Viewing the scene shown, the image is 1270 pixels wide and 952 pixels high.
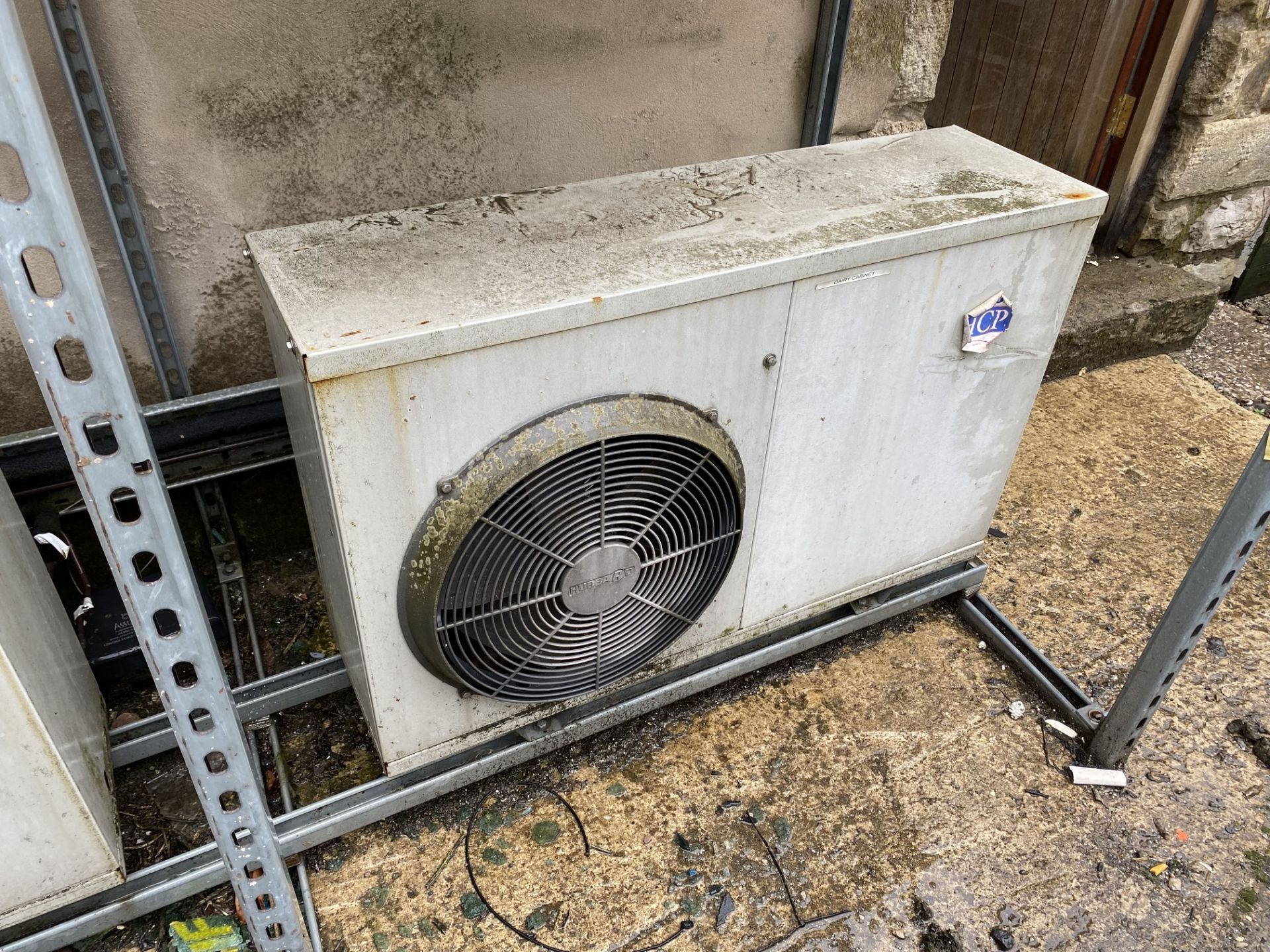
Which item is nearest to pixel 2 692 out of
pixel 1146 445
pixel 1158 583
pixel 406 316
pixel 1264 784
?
pixel 406 316

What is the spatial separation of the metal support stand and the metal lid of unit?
0.29 m

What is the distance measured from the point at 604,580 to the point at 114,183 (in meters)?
1.48

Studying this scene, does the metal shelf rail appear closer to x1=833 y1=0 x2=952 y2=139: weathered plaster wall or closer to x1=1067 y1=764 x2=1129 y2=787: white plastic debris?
x1=1067 y1=764 x2=1129 y2=787: white plastic debris

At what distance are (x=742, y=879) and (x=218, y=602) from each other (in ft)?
5.55

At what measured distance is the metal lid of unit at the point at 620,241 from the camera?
4.95 ft

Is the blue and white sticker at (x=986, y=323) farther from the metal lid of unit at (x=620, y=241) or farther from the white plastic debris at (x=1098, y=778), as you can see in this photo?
the white plastic debris at (x=1098, y=778)

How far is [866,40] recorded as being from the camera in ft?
9.50

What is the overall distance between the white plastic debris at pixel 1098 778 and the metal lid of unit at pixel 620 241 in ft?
4.62

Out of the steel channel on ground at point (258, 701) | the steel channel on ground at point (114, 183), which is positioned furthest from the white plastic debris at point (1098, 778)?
the steel channel on ground at point (114, 183)

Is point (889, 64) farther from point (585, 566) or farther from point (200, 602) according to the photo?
point (200, 602)

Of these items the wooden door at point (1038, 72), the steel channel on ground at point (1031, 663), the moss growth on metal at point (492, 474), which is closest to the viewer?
the moss growth on metal at point (492, 474)

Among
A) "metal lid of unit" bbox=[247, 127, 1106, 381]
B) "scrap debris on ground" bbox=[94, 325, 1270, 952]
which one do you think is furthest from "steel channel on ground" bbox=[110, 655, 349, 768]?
"metal lid of unit" bbox=[247, 127, 1106, 381]

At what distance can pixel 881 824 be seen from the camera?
2229 millimetres

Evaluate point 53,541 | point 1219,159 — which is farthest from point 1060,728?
point 1219,159
